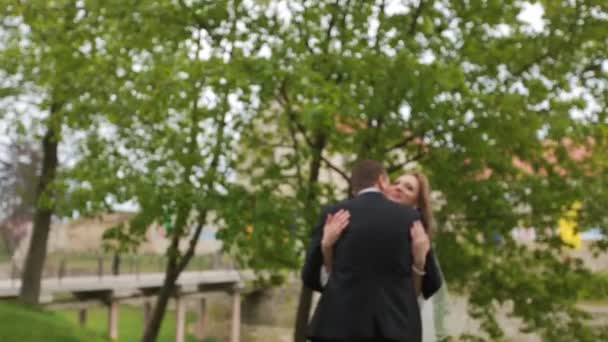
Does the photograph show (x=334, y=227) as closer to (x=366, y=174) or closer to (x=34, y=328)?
(x=366, y=174)

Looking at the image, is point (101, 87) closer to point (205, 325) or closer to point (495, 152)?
point (495, 152)

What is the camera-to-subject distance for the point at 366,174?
4312 millimetres

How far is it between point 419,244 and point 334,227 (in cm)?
41

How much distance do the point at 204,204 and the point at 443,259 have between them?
2734mm

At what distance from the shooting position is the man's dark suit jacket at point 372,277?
165 inches

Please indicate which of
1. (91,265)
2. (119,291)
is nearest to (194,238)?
(119,291)

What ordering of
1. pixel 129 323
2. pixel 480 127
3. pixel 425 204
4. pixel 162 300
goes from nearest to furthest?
pixel 425 204
pixel 480 127
pixel 162 300
pixel 129 323

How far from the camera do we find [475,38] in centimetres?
1000

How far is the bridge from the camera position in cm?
2771

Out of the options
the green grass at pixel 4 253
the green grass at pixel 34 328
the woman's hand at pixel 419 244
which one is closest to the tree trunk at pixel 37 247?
the green grass at pixel 34 328

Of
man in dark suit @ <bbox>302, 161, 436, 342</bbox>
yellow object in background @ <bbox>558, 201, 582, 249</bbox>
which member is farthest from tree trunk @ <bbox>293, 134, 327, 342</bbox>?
man in dark suit @ <bbox>302, 161, 436, 342</bbox>

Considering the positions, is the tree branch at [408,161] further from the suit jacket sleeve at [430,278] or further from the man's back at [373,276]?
the man's back at [373,276]

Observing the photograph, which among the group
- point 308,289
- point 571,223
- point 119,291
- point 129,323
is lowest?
point 129,323

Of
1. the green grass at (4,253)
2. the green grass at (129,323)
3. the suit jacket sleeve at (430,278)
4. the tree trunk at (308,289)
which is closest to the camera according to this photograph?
the suit jacket sleeve at (430,278)
